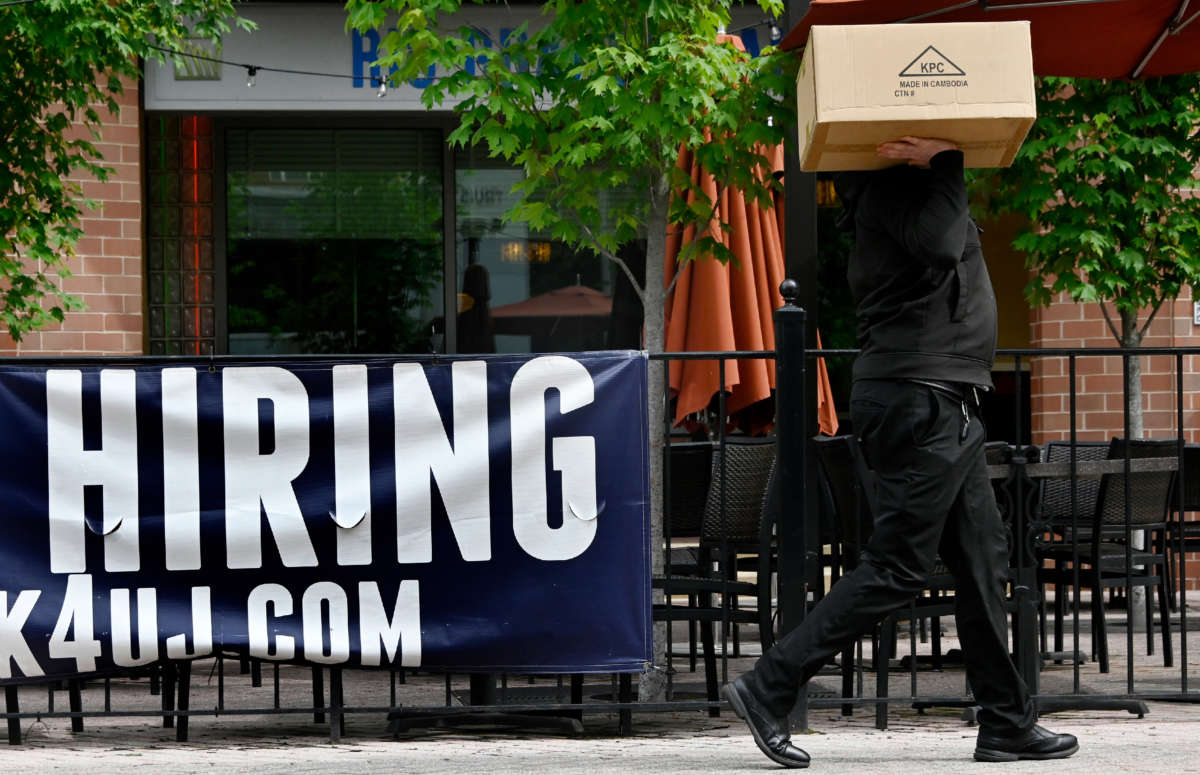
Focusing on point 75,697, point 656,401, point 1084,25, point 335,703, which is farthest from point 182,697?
point 1084,25

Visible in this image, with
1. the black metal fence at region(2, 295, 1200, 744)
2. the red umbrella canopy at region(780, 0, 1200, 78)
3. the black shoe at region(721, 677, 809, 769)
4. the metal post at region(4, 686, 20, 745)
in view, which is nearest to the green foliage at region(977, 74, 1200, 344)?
the black metal fence at region(2, 295, 1200, 744)

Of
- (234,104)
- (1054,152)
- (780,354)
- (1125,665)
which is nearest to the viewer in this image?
(780,354)

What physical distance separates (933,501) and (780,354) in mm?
981

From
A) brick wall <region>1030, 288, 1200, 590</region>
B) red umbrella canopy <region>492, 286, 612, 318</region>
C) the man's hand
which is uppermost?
the man's hand

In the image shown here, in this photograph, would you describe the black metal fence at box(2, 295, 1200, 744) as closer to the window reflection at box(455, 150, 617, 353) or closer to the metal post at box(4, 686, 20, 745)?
the metal post at box(4, 686, 20, 745)

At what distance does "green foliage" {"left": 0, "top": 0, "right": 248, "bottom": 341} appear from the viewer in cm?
751

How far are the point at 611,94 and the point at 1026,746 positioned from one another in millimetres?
2998

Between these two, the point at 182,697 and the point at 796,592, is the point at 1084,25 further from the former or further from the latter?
the point at 182,697

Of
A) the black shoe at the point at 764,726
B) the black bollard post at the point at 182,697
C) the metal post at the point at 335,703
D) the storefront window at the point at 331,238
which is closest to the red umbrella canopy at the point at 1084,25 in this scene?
the black shoe at the point at 764,726

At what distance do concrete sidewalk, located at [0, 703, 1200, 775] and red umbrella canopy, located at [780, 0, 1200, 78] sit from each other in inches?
105

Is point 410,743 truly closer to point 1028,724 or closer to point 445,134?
point 1028,724

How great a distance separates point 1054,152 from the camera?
9180mm

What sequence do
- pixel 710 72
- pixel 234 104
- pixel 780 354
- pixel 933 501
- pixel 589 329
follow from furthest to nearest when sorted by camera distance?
1. pixel 589 329
2. pixel 234 104
3. pixel 710 72
4. pixel 780 354
5. pixel 933 501

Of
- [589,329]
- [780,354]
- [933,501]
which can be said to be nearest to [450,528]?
[780,354]
